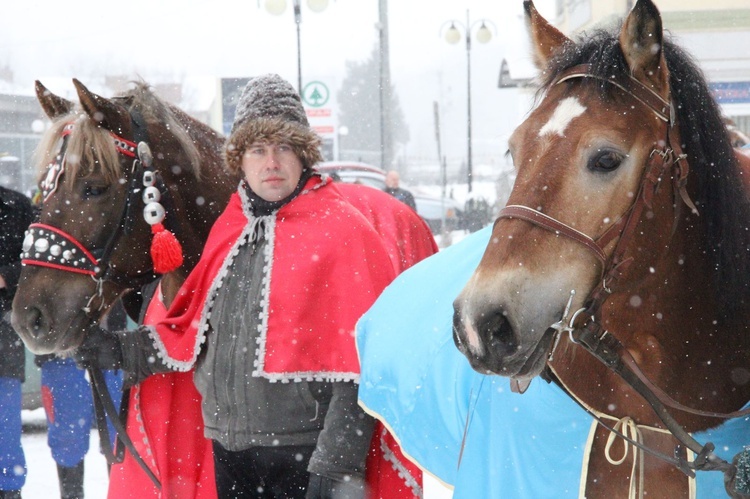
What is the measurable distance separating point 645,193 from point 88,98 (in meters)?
2.10

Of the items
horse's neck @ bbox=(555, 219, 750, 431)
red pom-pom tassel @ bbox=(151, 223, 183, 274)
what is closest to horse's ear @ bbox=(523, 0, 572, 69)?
horse's neck @ bbox=(555, 219, 750, 431)

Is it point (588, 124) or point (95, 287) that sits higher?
point (588, 124)

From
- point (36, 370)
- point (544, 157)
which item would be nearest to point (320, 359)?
point (544, 157)

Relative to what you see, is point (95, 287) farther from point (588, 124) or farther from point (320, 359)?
point (588, 124)

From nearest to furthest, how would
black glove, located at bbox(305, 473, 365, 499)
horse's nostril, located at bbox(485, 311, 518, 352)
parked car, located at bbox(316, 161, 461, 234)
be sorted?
horse's nostril, located at bbox(485, 311, 518, 352) < black glove, located at bbox(305, 473, 365, 499) < parked car, located at bbox(316, 161, 461, 234)

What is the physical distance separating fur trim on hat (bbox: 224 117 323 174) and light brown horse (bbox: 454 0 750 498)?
104cm

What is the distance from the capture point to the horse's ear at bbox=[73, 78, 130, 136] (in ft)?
10.6

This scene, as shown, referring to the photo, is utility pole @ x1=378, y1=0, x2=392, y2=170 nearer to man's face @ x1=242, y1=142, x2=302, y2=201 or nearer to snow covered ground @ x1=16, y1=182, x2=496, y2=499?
snow covered ground @ x1=16, y1=182, x2=496, y2=499

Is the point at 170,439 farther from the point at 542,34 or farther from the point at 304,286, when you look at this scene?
the point at 542,34

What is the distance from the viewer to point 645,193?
2.01 meters

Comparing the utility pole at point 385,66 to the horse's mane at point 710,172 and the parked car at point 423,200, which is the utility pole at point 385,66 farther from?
the horse's mane at point 710,172

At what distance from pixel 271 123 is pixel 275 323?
26.6 inches

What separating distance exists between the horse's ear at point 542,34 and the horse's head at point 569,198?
192 millimetres

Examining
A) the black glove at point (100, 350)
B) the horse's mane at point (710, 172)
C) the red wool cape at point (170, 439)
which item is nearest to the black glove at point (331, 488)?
the red wool cape at point (170, 439)
